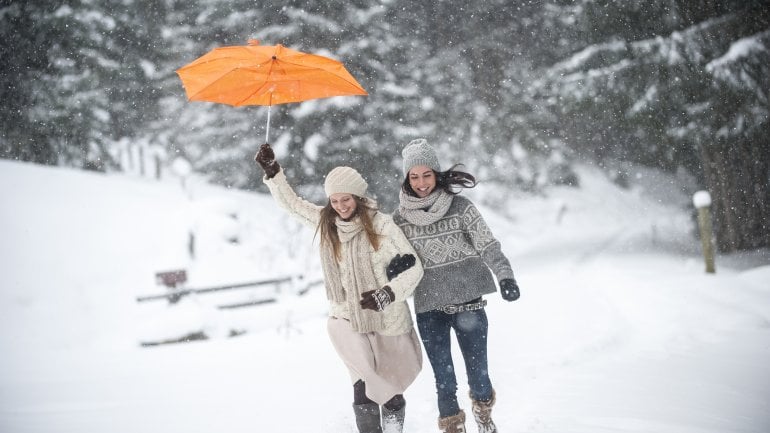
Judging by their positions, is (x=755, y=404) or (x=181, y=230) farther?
(x=181, y=230)

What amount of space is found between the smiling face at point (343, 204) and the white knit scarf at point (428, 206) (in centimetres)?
35

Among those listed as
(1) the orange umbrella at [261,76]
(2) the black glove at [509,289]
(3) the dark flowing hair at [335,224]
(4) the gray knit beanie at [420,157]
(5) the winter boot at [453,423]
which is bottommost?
(5) the winter boot at [453,423]

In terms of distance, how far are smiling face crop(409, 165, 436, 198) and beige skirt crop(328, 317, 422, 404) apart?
3.21 ft

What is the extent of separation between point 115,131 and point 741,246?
743 inches

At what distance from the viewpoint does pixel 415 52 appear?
1605cm

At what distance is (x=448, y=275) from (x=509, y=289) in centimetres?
44

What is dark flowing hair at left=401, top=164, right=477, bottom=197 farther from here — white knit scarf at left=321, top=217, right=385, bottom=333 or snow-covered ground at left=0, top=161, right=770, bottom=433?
snow-covered ground at left=0, top=161, right=770, bottom=433

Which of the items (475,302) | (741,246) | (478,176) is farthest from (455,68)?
(475,302)

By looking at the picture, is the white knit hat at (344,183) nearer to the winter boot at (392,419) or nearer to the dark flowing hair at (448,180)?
the dark flowing hair at (448,180)

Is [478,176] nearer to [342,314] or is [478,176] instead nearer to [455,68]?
[455,68]

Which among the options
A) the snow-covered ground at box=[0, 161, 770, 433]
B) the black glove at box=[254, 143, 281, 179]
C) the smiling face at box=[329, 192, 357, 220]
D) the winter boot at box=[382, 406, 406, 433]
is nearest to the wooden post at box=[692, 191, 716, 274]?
the snow-covered ground at box=[0, 161, 770, 433]

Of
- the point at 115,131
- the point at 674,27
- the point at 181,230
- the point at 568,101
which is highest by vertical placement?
the point at 115,131

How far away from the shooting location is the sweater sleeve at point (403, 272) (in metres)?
3.24

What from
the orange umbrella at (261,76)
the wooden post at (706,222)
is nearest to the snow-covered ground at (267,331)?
the wooden post at (706,222)
